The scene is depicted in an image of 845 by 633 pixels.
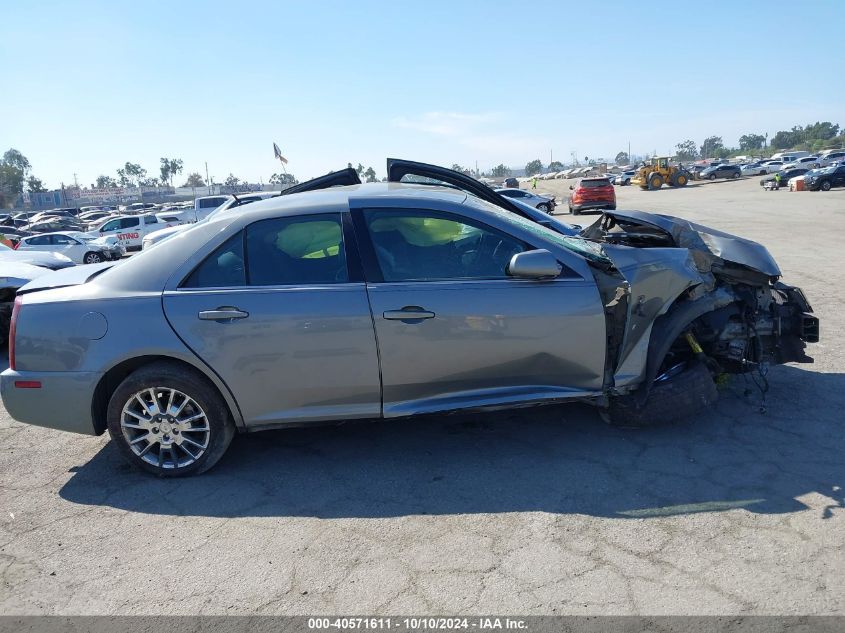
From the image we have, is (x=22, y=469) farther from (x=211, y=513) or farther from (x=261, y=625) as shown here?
(x=261, y=625)

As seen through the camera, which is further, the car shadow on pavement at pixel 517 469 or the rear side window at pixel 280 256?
the rear side window at pixel 280 256


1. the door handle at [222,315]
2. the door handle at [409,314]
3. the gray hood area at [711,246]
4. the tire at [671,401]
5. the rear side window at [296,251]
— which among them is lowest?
the tire at [671,401]

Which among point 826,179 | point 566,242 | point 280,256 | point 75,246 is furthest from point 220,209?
point 826,179

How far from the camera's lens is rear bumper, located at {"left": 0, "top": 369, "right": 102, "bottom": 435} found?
3.84 meters

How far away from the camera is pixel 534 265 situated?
3.75 m

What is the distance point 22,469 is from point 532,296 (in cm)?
358

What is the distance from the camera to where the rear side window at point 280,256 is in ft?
12.6

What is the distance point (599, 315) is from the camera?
386cm

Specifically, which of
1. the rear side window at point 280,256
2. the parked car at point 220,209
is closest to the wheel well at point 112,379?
the rear side window at point 280,256

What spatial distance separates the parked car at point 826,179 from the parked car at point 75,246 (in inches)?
1332

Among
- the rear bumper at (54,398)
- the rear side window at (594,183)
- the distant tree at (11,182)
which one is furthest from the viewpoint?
the distant tree at (11,182)

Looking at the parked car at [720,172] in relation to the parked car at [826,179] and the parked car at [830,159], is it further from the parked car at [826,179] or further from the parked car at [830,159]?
the parked car at [826,179]

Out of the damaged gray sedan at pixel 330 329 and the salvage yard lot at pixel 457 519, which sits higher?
the damaged gray sedan at pixel 330 329

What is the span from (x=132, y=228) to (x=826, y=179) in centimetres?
3420
